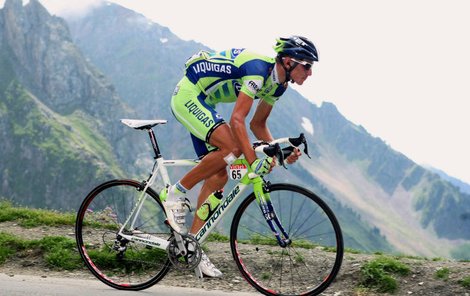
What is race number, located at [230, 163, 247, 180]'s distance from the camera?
6418mm

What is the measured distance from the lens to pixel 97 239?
7.92 metres

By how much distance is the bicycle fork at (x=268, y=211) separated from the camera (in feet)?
20.5

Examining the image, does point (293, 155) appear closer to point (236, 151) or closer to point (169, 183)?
point (236, 151)

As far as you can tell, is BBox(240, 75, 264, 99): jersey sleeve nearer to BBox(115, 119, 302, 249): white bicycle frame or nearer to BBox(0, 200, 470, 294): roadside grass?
BBox(115, 119, 302, 249): white bicycle frame

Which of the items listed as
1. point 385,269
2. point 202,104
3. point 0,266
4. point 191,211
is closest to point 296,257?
point 385,269

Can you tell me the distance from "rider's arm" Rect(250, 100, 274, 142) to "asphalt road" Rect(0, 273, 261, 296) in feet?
A: 7.12

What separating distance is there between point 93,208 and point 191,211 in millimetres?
1616

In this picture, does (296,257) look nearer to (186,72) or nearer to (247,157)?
(247,157)

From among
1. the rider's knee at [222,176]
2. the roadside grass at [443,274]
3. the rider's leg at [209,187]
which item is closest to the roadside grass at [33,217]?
the rider's leg at [209,187]

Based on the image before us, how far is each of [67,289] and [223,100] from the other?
10.5 feet

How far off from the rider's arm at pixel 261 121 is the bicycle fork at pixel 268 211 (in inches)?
42.7

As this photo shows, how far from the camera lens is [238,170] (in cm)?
643

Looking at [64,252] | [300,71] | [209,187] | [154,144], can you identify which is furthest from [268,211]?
[64,252]

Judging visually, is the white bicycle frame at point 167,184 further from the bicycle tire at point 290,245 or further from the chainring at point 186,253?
the bicycle tire at point 290,245
